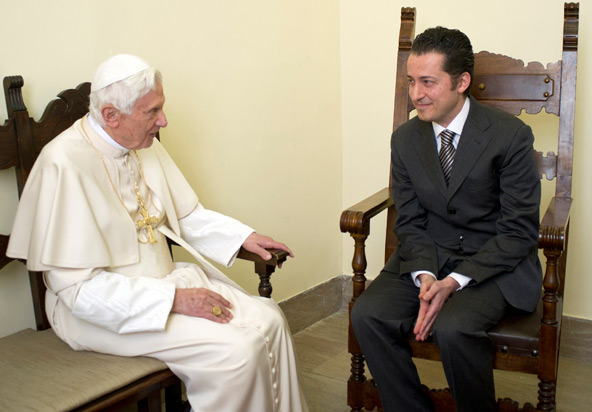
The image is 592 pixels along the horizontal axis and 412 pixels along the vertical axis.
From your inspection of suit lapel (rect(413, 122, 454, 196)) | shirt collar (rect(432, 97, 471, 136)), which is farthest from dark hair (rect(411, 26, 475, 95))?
suit lapel (rect(413, 122, 454, 196))

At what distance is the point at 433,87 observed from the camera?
2682 mm

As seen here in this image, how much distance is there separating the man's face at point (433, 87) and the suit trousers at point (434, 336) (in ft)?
2.31

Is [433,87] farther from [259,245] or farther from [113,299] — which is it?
[113,299]

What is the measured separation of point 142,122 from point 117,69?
198 mm

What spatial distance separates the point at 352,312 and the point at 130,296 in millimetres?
909

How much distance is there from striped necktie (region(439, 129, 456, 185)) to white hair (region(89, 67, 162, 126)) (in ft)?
3.95

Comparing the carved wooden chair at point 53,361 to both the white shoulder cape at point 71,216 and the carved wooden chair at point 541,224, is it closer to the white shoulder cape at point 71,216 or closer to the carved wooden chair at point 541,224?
the white shoulder cape at point 71,216

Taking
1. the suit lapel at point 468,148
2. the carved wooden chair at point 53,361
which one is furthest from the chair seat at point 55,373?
the suit lapel at point 468,148

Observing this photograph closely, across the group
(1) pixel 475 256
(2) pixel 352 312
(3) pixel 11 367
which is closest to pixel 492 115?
(1) pixel 475 256

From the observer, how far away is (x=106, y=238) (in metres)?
2.35

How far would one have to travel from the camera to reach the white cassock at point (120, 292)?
2.22 m

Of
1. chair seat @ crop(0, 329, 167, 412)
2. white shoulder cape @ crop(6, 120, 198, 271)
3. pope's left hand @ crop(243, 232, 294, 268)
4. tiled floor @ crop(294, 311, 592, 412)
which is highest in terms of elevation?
white shoulder cape @ crop(6, 120, 198, 271)

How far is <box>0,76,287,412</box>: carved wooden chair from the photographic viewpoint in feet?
6.57

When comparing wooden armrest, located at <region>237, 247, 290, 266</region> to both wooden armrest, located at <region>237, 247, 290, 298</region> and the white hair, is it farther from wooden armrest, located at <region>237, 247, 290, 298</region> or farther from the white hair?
the white hair
